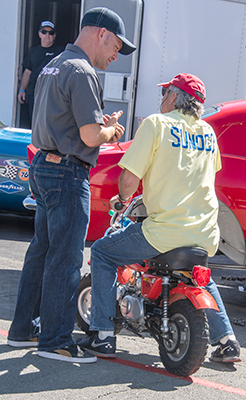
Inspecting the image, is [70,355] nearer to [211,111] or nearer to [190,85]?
[190,85]

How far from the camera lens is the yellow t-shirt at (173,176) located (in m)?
3.06

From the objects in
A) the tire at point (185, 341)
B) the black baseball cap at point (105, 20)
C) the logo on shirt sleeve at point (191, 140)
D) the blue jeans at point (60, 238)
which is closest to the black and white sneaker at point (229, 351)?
the tire at point (185, 341)

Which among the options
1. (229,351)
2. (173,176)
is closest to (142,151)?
(173,176)

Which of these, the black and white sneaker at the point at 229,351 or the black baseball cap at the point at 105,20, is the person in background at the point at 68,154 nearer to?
the black baseball cap at the point at 105,20

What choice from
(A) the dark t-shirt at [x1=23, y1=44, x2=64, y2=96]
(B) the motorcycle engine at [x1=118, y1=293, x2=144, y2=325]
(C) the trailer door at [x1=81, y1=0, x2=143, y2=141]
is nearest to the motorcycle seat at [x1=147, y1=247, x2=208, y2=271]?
(B) the motorcycle engine at [x1=118, y1=293, x2=144, y2=325]

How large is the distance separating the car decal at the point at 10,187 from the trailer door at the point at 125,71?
1.78 metres

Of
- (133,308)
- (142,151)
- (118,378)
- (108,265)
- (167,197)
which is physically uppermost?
(142,151)

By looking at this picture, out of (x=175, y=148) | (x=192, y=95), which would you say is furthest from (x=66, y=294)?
(x=192, y=95)

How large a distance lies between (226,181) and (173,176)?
1.36 m

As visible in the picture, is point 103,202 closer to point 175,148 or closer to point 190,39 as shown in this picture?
point 175,148

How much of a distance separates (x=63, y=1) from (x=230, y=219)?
7.09m

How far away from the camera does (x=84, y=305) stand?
12.3 ft

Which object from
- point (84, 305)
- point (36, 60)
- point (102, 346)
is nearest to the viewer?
point (102, 346)

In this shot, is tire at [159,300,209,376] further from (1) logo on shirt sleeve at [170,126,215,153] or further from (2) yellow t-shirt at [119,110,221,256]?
(1) logo on shirt sleeve at [170,126,215,153]
